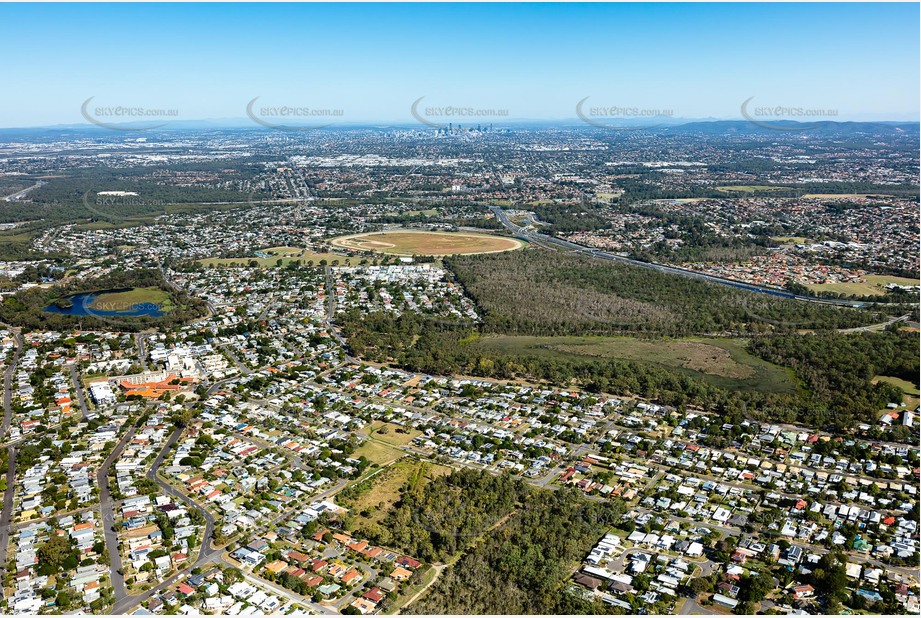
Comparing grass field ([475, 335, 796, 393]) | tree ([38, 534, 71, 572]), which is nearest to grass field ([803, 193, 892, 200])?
grass field ([475, 335, 796, 393])

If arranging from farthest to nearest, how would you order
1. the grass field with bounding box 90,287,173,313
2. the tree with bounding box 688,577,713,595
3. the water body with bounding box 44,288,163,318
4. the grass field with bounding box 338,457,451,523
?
1. the grass field with bounding box 90,287,173,313
2. the water body with bounding box 44,288,163,318
3. the grass field with bounding box 338,457,451,523
4. the tree with bounding box 688,577,713,595

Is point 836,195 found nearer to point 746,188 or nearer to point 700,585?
A: point 746,188

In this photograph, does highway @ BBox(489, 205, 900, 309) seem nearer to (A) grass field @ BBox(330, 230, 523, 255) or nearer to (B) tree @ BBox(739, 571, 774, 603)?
(A) grass field @ BBox(330, 230, 523, 255)

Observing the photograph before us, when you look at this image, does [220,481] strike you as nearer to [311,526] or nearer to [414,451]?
[311,526]

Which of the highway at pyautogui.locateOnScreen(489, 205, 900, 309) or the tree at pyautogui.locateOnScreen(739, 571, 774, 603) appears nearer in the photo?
the tree at pyautogui.locateOnScreen(739, 571, 774, 603)

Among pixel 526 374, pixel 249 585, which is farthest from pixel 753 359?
pixel 249 585

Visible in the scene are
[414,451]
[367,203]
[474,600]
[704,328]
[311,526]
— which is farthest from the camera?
[367,203]
